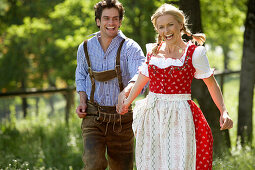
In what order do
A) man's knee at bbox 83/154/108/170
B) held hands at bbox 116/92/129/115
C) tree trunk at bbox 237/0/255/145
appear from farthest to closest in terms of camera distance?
tree trunk at bbox 237/0/255/145
man's knee at bbox 83/154/108/170
held hands at bbox 116/92/129/115

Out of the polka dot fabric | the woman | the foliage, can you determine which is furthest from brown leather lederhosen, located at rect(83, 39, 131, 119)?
the foliage

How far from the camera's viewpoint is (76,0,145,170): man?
3.83m

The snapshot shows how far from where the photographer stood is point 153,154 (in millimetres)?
3154

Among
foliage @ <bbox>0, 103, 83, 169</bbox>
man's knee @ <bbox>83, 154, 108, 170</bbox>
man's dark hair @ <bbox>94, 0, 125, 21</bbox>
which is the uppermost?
man's dark hair @ <bbox>94, 0, 125, 21</bbox>

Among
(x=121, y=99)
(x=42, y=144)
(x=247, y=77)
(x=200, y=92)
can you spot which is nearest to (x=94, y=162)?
(x=121, y=99)

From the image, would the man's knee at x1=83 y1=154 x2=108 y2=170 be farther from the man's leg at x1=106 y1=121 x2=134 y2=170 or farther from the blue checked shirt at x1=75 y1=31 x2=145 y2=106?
the blue checked shirt at x1=75 y1=31 x2=145 y2=106

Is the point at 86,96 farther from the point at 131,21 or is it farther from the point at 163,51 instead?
the point at 131,21

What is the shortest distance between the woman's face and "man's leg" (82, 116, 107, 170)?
129cm

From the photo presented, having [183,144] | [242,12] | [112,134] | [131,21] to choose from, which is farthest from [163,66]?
[242,12]

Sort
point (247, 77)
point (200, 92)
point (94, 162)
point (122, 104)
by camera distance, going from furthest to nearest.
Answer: point (247, 77) < point (200, 92) < point (94, 162) < point (122, 104)

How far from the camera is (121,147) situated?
4.05m

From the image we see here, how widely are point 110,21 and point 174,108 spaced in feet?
4.10

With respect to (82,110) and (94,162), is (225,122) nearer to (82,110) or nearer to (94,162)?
(94,162)

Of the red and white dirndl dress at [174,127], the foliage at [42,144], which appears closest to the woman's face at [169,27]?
the red and white dirndl dress at [174,127]
